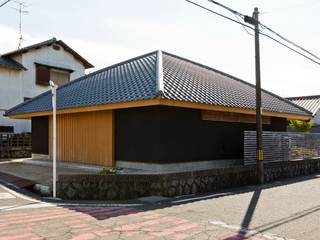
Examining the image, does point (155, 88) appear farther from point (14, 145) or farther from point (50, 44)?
point (50, 44)

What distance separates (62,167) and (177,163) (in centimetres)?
492

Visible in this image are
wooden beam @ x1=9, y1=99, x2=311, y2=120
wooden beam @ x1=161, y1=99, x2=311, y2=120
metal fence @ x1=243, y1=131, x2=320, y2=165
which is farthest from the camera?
metal fence @ x1=243, y1=131, x2=320, y2=165

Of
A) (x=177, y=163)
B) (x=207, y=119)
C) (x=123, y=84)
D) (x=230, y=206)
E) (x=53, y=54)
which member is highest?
(x=53, y=54)

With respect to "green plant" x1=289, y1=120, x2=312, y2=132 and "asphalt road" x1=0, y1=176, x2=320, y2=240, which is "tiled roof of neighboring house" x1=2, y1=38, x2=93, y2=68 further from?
"asphalt road" x1=0, y1=176, x2=320, y2=240

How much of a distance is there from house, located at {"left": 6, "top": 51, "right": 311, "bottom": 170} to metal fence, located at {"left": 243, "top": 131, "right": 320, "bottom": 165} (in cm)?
109

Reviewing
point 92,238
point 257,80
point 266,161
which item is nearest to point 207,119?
point 257,80

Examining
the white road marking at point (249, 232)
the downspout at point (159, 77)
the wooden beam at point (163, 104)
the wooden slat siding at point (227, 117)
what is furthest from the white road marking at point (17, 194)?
the wooden slat siding at point (227, 117)

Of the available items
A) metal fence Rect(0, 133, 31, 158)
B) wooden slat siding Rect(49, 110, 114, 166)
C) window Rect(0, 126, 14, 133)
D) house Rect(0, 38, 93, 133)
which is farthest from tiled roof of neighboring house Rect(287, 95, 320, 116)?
window Rect(0, 126, 14, 133)

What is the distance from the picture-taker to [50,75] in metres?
30.5

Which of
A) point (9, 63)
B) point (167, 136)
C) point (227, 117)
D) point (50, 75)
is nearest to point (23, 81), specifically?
point (9, 63)

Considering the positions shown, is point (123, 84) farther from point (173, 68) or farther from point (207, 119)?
point (207, 119)

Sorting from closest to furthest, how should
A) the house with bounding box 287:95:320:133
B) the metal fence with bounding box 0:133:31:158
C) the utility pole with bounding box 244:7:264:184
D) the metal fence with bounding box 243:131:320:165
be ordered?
the utility pole with bounding box 244:7:264:184 < the metal fence with bounding box 243:131:320:165 < the metal fence with bounding box 0:133:31:158 < the house with bounding box 287:95:320:133

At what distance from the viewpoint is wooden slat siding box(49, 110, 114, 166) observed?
1414 cm

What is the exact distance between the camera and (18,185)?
12.0 m
